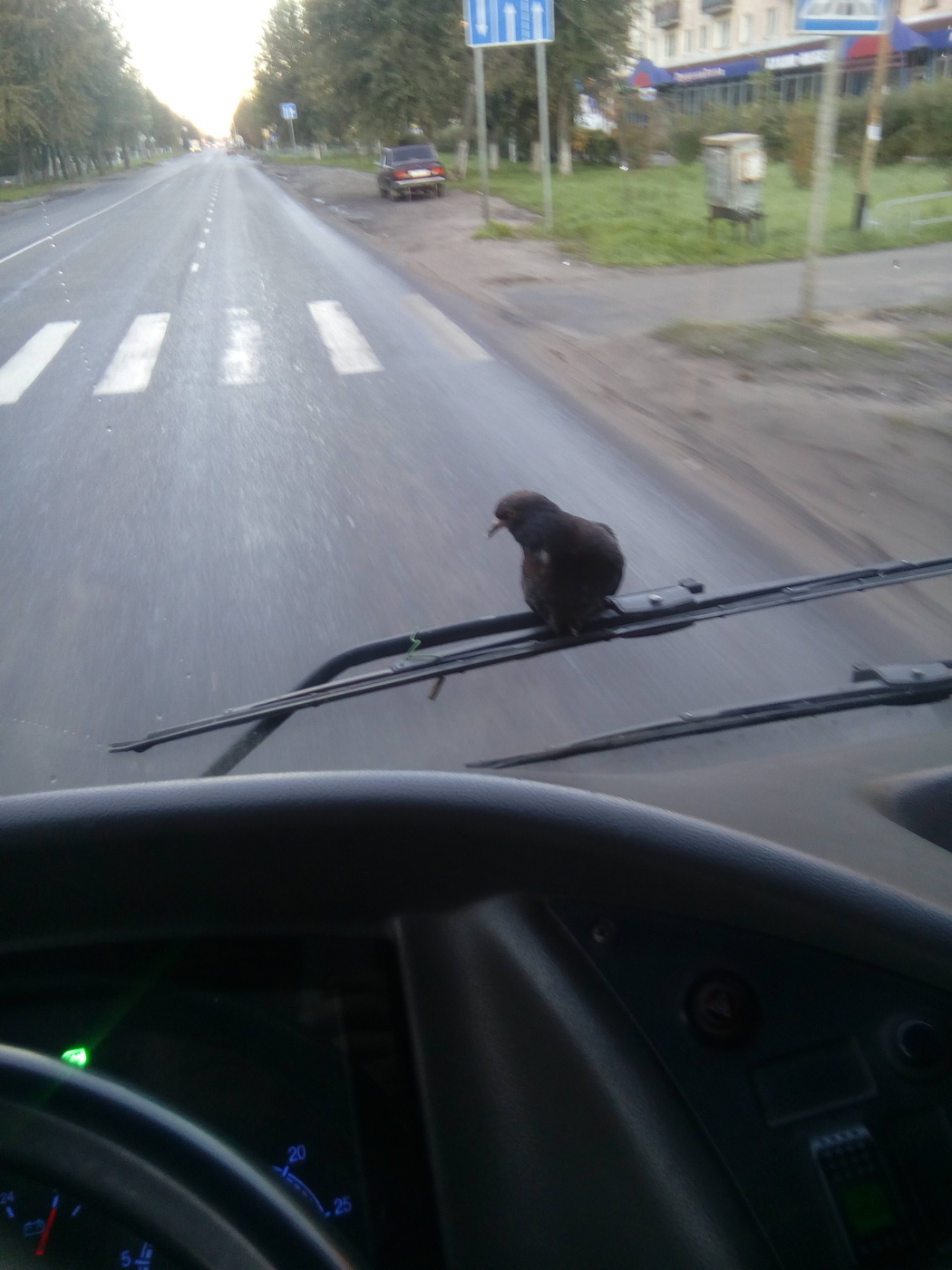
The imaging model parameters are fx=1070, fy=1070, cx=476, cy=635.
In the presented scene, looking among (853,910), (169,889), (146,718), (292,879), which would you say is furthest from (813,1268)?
(146,718)

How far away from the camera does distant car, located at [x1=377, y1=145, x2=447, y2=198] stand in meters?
32.4

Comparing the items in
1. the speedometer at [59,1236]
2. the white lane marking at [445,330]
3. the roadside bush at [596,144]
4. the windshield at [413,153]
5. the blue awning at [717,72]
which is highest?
the speedometer at [59,1236]

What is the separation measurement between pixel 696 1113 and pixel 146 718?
2822mm

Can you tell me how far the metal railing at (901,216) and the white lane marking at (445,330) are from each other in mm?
9451

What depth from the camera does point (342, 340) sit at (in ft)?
38.1

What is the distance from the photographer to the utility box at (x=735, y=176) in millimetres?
16766

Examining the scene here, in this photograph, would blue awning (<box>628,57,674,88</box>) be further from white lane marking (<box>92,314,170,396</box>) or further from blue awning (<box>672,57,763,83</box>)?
white lane marking (<box>92,314,170,396</box>)

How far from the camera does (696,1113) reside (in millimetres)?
1565

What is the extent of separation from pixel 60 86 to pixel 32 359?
171ft

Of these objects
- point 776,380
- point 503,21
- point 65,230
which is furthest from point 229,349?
point 65,230

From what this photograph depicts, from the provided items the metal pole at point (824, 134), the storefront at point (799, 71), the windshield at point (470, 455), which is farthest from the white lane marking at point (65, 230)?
the storefront at point (799, 71)

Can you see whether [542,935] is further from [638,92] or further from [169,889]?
[638,92]

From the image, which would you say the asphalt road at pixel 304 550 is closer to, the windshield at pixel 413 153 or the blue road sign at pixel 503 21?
the blue road sign at pixel 503 21

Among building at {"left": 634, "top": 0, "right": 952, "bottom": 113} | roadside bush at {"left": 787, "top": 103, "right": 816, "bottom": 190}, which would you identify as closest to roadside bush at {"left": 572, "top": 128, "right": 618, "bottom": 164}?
building at {"left": 634, "top": 0, "right": 952, "bottom": 113}
